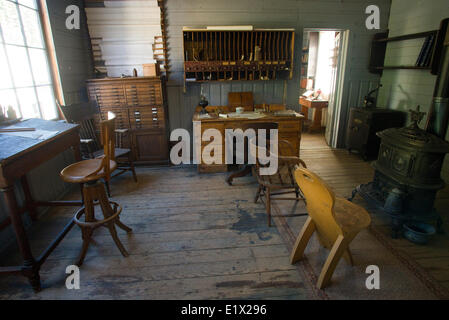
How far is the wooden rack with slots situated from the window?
78.2 inches

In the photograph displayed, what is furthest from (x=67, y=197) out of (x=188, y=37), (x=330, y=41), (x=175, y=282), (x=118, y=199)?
(x=330, y=41)

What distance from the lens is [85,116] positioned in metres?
3.87

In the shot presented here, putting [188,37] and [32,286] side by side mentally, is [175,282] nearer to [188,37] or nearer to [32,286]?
[32,286]

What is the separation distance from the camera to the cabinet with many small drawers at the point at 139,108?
4176 mm

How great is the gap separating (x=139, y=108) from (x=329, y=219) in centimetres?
346

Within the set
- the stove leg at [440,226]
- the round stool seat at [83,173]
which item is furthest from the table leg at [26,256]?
the stove leg at [440,226]

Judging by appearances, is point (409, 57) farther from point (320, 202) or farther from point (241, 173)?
point (320, 202)

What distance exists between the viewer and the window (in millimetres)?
2873

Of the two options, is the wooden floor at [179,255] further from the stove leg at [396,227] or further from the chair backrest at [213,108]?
the chair backrest at [213,108]

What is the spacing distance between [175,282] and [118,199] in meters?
1.73

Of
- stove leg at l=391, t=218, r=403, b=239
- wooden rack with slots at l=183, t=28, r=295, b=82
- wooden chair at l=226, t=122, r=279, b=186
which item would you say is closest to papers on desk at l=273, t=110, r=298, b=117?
wooden rack with slots at l=183, t=28, r=295, b=82

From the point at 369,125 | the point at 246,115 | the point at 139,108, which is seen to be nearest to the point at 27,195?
the point at 139,108

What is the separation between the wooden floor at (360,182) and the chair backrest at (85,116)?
11.7 feet

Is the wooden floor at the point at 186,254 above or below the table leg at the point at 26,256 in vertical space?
below
